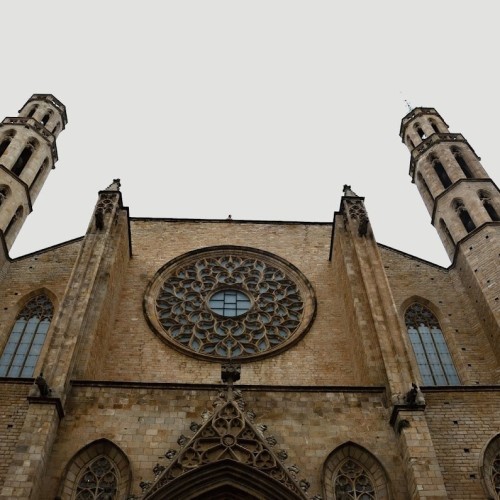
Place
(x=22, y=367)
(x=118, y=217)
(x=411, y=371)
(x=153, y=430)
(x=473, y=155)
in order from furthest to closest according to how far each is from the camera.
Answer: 1. (x=473, y=155)
2. (x=118, y=217)
3. (x=22, y=367)
4. (x=411, y=371)
5. (x=153, y=430)

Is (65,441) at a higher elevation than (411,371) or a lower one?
lower

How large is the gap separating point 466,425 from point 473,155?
12055 mm

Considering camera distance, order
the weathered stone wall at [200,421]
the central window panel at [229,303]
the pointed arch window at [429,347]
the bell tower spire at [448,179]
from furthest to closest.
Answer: the bell tower spire at [448,179]
the central window panel at [229,303]
the pointed arch window at [429,347]
the weathered stone wall at [200,421]

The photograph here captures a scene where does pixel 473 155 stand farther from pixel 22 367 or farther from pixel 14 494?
pixel 14 494

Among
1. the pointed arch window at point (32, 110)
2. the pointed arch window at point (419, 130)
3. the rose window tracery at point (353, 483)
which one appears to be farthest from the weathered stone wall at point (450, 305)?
the pointed arch window at point (32, 110)

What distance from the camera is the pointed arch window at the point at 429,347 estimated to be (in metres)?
14.0

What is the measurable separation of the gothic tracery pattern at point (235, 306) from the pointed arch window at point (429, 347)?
3180 millimetres

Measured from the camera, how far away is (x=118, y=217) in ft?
52.3

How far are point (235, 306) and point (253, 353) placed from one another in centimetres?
205

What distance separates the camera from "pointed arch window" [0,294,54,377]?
13609mm

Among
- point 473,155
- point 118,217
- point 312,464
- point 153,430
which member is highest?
point 473,155

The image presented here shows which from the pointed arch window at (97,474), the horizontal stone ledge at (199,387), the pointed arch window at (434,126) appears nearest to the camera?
the pointed arch window at (97,474)

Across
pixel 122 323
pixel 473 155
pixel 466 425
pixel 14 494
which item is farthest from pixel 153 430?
pixel 473 155

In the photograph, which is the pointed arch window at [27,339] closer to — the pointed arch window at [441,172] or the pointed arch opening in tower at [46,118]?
the pointed arch opening in tower at [46,118]
